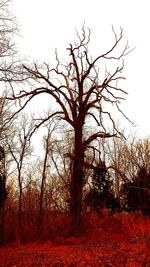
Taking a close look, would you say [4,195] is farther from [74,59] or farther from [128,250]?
[128,250]

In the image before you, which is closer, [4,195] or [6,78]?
[6,78]

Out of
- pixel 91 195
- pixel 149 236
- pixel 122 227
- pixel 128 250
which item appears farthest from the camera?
pixel 91 195

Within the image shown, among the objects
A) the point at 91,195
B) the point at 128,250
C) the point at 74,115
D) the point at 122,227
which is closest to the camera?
the point at 128,250

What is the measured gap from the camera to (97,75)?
83.4 feet

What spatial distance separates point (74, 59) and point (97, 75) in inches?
69.6

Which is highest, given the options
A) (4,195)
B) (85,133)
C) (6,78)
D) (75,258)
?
(85,133)

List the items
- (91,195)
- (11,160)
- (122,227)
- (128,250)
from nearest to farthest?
1. (128,250)
2. (122,227)
3. (91,195)
4. (11,160)

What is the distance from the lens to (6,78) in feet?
46.1

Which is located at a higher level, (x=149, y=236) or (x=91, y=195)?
(x=91, y=195)

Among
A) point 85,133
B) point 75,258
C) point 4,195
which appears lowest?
point 75,258

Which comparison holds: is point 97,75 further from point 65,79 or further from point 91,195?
point 91,195

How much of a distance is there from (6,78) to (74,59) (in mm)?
11727

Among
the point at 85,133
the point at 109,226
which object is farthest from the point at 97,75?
the point at 85,133

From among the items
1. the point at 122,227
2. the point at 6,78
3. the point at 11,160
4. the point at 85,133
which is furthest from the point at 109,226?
the point at 11,160
